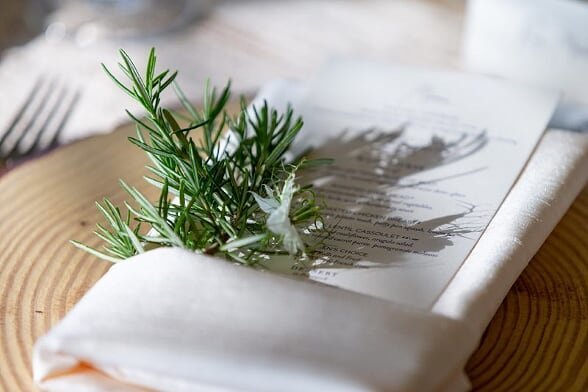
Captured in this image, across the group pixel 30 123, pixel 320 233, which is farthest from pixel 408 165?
pixel 30 123

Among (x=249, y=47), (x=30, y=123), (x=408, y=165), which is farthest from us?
(x=249, y=47)

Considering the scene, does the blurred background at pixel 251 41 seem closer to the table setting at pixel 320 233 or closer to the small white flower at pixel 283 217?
the table setting at pixel 320 233

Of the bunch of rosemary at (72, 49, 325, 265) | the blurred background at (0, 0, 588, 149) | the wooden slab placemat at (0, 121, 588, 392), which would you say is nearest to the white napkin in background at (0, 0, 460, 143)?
the blurred background at (0, 0, 588, 149)

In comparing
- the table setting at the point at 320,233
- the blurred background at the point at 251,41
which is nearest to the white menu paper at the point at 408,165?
the table setting at the point at 320,233

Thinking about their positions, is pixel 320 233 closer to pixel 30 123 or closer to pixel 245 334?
pixel 245 334

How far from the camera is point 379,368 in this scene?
0.33 meters

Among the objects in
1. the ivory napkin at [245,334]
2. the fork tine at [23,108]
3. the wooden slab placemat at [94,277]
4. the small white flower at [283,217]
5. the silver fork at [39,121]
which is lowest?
the silver fork at [39,121]

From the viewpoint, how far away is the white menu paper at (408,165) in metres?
0.41

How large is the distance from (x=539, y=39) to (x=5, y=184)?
0.40 m

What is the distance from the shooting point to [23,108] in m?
0.66

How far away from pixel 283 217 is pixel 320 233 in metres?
0.06

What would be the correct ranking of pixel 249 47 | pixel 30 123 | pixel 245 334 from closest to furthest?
pixel 245 334, pixel 30 123, pixel 249 47

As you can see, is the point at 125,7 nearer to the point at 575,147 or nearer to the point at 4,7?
the point at 4,7

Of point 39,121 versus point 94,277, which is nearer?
point 94,277
